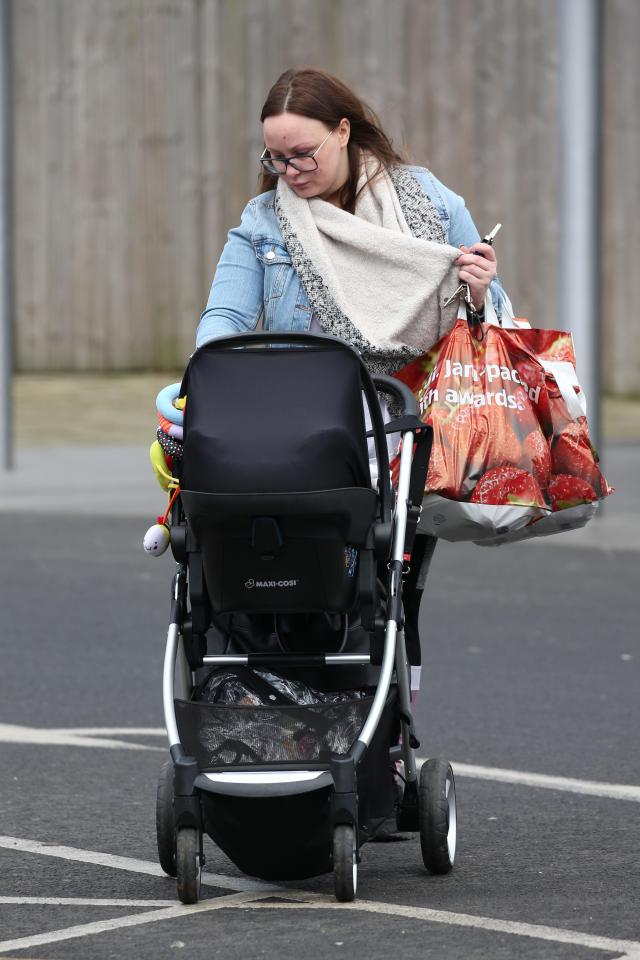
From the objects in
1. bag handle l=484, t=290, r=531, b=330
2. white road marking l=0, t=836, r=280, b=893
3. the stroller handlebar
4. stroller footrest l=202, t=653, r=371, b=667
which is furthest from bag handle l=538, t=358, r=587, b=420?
white road marking l=0, t=836, r=280, b=893

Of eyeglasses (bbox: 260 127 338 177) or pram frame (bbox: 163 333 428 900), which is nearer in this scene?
pram frame (bbox: 163 333 428 900)

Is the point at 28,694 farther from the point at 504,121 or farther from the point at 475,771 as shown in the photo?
the point at 504,121

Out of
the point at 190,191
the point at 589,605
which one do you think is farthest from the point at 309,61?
the point at 589,605

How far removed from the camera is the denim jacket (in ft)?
14.3

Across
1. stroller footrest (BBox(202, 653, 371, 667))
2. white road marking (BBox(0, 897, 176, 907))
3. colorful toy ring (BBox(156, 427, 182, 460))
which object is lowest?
white road marking (BBox(0, 897, 176, 907))

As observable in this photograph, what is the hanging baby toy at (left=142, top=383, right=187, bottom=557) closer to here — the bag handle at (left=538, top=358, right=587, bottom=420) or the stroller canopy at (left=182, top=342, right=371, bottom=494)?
the stroller canopy at (left=182, top=342, right=371, bottom=494)

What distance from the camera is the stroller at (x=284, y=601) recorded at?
3846 millimetres

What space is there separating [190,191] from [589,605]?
11.5 meters

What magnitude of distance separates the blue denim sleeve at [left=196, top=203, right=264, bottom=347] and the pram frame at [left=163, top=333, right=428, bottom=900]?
1.16ft

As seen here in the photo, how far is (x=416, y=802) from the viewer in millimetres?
4375

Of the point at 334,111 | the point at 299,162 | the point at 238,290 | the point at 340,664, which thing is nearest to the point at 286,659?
the point at 340,664

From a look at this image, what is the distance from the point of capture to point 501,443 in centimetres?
425

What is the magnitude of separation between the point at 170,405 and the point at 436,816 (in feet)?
3.66

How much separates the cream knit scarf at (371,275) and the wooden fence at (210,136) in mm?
14507
